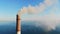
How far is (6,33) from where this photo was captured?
42219 millimetres

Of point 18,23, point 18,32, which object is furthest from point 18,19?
point 18,32

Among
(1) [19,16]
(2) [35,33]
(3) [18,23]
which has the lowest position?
(3) [18,23]

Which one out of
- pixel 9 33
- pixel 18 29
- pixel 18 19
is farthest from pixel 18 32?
pixel 9 33

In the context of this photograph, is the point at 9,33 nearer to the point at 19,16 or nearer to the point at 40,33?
the point at 40,33

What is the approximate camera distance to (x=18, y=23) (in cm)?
1003

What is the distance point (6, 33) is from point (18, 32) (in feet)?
109

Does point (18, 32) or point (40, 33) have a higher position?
point (40, 33)

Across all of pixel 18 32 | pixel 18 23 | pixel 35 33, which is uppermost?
pixel 35 33

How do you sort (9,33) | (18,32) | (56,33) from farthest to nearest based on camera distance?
(9,33)
(56,33)
(18,32)

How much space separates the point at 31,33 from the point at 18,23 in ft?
107

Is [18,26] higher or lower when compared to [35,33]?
lower

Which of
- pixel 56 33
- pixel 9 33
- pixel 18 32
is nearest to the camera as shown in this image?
pixel 18 32

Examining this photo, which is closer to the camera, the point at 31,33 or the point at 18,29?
the point at 18,29

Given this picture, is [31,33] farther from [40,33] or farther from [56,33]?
[56,33]
